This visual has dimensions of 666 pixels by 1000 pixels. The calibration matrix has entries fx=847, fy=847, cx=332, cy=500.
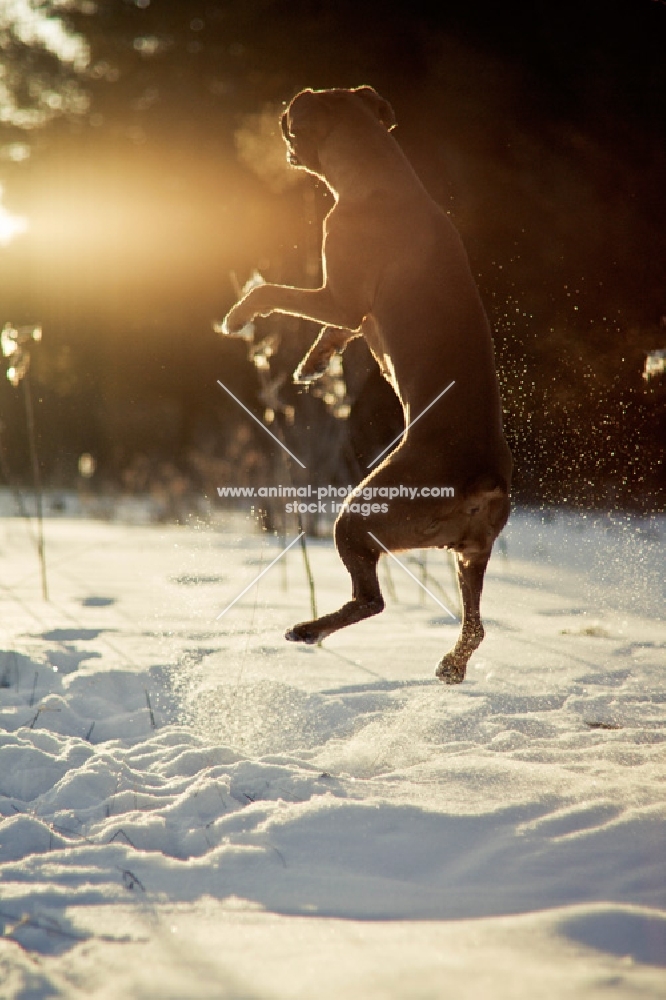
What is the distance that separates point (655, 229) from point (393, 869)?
16.0ft

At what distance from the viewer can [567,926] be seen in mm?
1985

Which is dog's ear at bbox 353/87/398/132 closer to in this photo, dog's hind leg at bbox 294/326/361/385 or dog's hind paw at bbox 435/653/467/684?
dog's hind leg at bbox 294/326/361/385

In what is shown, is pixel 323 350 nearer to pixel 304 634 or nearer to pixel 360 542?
pixel 360 542

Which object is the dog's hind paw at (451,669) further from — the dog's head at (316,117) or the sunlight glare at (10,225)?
the sunlight glare at (10,225)

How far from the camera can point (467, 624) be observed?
2777 mm

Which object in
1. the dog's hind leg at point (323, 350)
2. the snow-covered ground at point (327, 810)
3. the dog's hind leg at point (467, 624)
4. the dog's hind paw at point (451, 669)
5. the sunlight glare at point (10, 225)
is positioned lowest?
the snow-covered ground at point (327, 810)

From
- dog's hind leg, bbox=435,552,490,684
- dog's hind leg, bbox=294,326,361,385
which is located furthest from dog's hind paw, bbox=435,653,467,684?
dog's hind leg, bbox=294,326,361,385

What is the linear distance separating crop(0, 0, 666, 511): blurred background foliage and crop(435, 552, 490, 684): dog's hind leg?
2327 mm

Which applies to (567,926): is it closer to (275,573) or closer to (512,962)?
(512,962)

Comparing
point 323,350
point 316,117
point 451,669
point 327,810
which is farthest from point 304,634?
point 316,117

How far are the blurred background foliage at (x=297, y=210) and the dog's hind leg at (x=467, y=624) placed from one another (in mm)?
2327

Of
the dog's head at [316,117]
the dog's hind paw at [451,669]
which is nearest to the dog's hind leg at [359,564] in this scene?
the dog's hind paw at [451,669]

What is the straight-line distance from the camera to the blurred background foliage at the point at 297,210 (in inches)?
224

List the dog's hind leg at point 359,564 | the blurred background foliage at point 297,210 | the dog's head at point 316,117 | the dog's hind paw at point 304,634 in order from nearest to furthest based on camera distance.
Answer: the dog's hind paw at point 304,634
the dog's hind leg at point 359,564
the dog's head at point 316,117
the blurred background foliage at point 297,210
